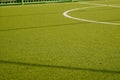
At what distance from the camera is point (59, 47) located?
28.9 ft

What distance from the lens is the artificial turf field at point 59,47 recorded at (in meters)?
6.85

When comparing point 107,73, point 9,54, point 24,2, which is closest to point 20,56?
point 9,54

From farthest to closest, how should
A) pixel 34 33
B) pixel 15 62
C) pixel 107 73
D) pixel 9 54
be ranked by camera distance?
1. pixel 34 33
2. pixel 9 54
3. pixel 15 62
4. pixel 107 73

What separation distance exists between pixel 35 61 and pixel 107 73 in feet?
5.46

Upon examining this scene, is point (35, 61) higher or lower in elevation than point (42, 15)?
higher

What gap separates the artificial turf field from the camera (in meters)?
6.85

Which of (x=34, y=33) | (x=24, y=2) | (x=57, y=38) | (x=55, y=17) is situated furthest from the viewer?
(x=24, y=2)

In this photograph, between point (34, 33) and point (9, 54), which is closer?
Answer: point (9, 54)

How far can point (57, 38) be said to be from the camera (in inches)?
388

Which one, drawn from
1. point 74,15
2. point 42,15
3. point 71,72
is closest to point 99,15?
point 74,15

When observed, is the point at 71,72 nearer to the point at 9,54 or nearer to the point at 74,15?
the point at 9,54

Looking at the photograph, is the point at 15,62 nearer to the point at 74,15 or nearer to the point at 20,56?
the point at 20,56

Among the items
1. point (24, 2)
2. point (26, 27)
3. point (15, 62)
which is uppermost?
point (15, 62)

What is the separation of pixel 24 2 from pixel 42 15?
185 inches
